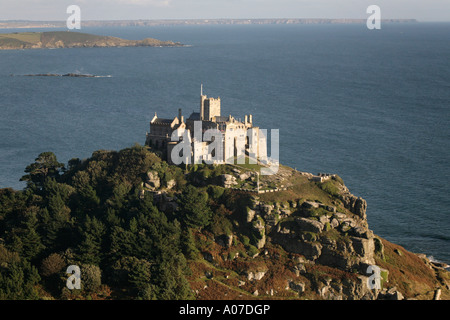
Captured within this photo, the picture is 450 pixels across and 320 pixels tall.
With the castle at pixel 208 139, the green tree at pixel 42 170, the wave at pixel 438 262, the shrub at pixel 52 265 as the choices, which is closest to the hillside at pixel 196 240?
the shrub at pixel 52 265

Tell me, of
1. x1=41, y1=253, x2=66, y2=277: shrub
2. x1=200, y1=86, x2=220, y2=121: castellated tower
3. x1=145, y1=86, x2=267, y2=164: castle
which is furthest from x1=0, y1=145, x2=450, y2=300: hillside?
x1=200, y1=86, x2=220, y2=121: castellated tower

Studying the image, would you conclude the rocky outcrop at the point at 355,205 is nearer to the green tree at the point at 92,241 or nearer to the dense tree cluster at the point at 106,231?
the dense tree cluster at the point at 106,231

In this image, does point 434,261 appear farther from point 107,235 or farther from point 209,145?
point 107,235

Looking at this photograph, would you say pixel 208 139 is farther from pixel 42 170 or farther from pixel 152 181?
pixel 42 170

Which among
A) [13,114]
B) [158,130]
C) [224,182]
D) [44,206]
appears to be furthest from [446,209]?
[13,114]

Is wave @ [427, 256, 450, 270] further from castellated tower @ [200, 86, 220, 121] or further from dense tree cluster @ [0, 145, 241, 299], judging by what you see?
castellated tower @ [200, 86, 220, 121]

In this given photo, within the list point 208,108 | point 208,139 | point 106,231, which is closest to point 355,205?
point 208,139

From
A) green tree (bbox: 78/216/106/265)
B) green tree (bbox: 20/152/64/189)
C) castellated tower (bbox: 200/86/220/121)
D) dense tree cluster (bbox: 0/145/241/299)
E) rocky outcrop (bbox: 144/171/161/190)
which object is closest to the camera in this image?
dense tree cluster (bbox: 0/145/241/299)
